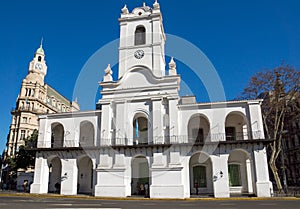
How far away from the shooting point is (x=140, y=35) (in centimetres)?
3125

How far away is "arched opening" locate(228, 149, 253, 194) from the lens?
87.5ft

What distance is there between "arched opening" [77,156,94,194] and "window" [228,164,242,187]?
50.9ft

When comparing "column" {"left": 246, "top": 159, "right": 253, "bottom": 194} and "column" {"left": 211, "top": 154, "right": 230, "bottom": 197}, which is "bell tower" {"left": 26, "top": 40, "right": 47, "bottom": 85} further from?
"column" {"left": 246, "top": 159, "right": 253, "bottom": 194}

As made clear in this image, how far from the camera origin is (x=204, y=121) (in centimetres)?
2794

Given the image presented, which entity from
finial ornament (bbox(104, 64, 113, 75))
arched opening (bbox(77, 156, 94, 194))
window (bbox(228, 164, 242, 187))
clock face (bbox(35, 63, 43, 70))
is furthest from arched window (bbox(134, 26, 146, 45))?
clock face (bbox(35, 63, 43, 70))

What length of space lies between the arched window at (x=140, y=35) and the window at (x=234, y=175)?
1733 cm

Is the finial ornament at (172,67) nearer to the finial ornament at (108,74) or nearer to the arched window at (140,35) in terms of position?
the arched window at (140,35)

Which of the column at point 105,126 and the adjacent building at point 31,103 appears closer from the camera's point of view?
the column at point 105,126

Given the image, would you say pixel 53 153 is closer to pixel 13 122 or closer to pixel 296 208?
pixel 296 208

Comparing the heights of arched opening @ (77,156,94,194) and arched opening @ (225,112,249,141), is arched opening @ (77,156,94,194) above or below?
below

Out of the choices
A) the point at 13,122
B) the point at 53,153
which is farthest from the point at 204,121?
the point at 13,122

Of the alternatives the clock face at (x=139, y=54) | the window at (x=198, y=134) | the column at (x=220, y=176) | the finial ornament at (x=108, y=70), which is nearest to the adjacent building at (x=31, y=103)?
the finial ornament at (x=108, y=70)

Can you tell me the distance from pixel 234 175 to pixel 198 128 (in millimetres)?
6133

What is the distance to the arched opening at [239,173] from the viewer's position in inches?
1049
